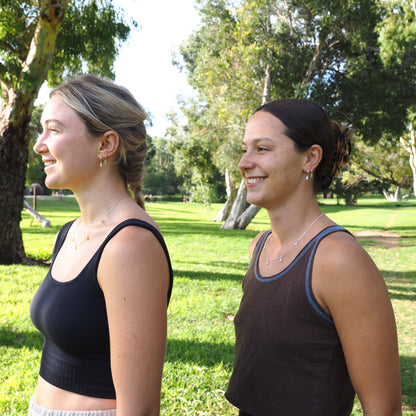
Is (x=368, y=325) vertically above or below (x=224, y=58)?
below

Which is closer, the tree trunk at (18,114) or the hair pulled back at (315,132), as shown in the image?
the hair pulled back at (315,132)

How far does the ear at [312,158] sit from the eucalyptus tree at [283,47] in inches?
585

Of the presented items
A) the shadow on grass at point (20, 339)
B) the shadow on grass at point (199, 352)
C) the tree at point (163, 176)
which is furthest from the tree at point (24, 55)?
the tree at point (163, 176)

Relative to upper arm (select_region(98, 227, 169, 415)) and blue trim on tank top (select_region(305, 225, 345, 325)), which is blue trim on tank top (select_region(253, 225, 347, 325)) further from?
upper arm (select_region(98, 227, 169, 415))

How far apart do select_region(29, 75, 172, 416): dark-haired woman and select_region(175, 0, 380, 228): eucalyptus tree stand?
15081 mm

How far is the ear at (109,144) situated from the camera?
5.83 feet

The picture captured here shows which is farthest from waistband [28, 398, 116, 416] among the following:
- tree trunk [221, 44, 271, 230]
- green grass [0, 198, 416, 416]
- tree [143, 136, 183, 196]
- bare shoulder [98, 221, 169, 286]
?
tree [143, 136, 183, 196]

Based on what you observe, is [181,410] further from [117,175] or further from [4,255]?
[4,255]

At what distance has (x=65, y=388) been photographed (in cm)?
167

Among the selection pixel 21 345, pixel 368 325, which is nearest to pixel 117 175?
pixel 368 325

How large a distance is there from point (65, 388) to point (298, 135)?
1290 mm

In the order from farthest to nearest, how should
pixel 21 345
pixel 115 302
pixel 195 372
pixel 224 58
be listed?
pixel 224 58 < pixel 21 345 < pixel 195 372 < pixel 115 302

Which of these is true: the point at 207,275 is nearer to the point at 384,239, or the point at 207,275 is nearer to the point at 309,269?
the point at 309,269

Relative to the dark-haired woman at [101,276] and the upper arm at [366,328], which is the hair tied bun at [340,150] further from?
the dark-haired woman at [101,276]
